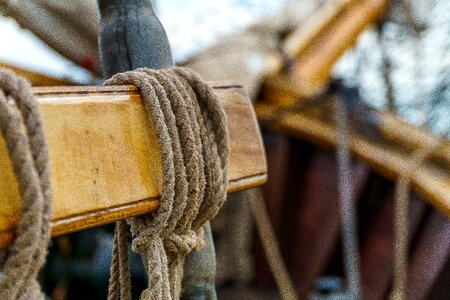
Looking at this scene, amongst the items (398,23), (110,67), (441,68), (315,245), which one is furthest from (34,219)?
(441,68)

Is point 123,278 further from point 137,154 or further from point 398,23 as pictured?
point 398,23

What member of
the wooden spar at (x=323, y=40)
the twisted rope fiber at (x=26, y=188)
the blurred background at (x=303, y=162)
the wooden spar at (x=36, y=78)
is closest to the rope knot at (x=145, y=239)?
the twisted rope fiber at (x=26, y=188)

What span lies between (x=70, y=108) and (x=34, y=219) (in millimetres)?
123

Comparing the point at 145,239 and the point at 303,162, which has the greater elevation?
the point at 145,239

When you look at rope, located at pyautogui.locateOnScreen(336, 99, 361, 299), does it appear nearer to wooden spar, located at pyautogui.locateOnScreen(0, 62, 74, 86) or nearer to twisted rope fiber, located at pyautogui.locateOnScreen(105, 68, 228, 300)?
twisted rope fiber, located at pyautogui.locateOnScreen(105, 68, 228, 300)

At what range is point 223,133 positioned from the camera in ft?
2.13

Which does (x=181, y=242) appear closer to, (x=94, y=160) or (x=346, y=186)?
(x=94, y=160)

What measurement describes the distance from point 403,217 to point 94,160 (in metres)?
1.43

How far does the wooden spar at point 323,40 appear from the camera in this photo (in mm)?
2633

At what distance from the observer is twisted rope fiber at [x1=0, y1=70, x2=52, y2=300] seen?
1.45 feet

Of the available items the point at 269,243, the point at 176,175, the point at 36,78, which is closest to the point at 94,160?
the point at 176,175

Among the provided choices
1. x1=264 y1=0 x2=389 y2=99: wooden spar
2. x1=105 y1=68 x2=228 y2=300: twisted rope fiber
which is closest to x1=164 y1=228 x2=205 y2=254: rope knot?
x1=105 y1=68 x2=228 y2=300: twisted rope fiber

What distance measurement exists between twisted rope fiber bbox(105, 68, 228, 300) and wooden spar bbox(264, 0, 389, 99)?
183 centimetres

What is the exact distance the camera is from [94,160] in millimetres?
539
